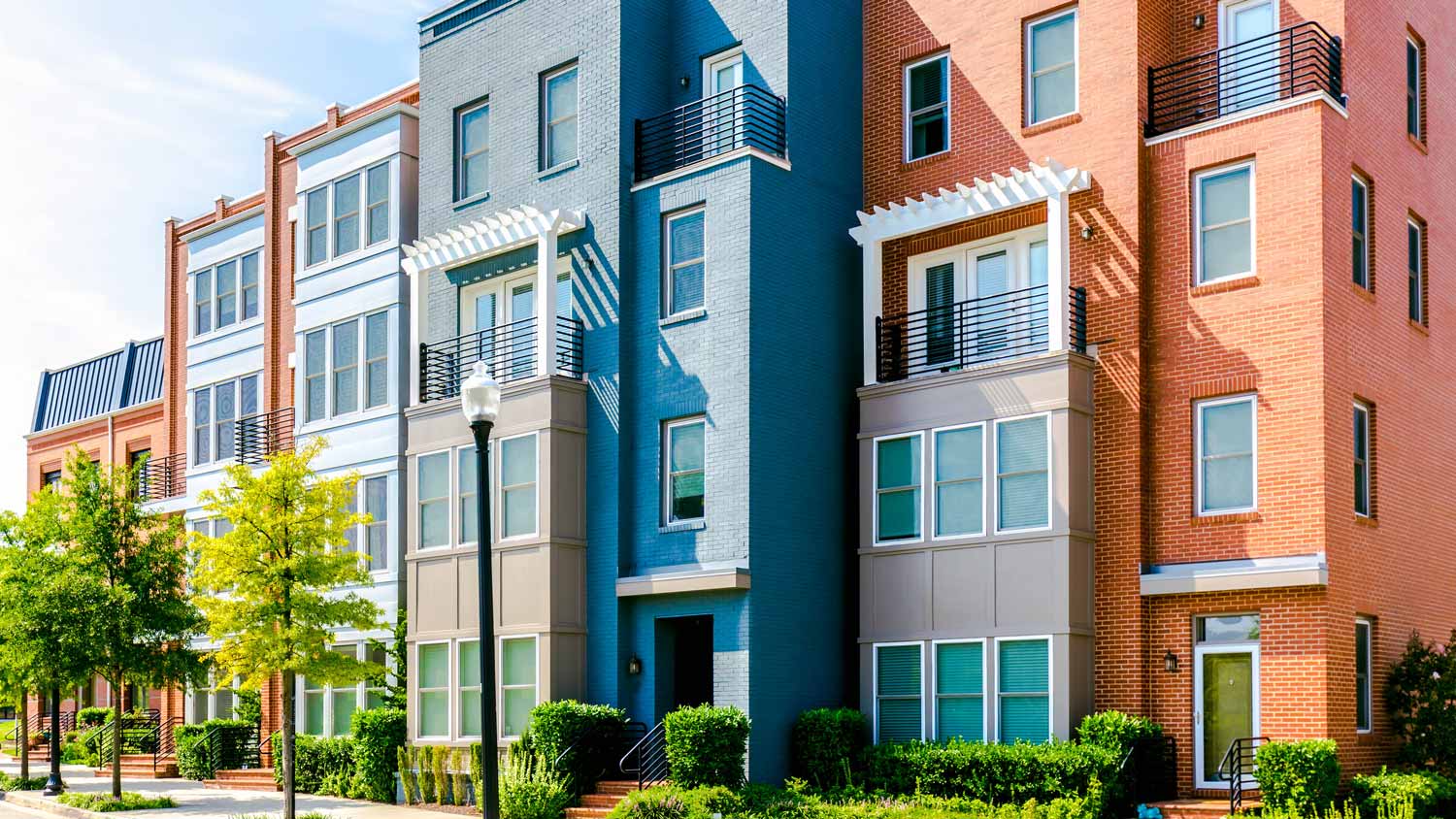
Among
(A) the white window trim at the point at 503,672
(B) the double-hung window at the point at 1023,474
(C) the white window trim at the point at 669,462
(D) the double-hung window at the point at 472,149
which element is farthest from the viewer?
(D) the double-hung window at the point at 472,149

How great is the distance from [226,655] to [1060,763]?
12720mm

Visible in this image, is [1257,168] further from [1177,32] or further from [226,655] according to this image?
[226,655]

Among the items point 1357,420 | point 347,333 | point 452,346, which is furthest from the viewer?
point 347,333

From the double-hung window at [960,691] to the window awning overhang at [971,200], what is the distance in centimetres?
663

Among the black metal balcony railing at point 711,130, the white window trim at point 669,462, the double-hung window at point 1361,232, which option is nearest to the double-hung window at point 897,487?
the white window trim at point 669,462

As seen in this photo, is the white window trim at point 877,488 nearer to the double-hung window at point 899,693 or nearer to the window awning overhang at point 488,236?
the double-hung window at point 899,693

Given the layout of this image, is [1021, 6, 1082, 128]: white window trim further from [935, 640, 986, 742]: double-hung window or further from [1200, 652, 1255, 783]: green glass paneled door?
[1200, 652, 1255, 783]: green glass paneled door

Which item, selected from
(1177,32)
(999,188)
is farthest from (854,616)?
(1177,32)

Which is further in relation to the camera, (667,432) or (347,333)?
(347,333)

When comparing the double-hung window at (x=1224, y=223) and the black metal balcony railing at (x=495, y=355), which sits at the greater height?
the double-hung window at (x=1224, y=223)

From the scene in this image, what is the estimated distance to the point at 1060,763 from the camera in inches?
850

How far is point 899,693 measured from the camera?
2489 cm

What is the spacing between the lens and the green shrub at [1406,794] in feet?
66.9

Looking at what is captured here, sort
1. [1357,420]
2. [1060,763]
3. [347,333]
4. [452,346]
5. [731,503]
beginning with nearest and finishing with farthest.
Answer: [1060,763] → [1357,420] → [731,503] → [452,346] → [347,333]
